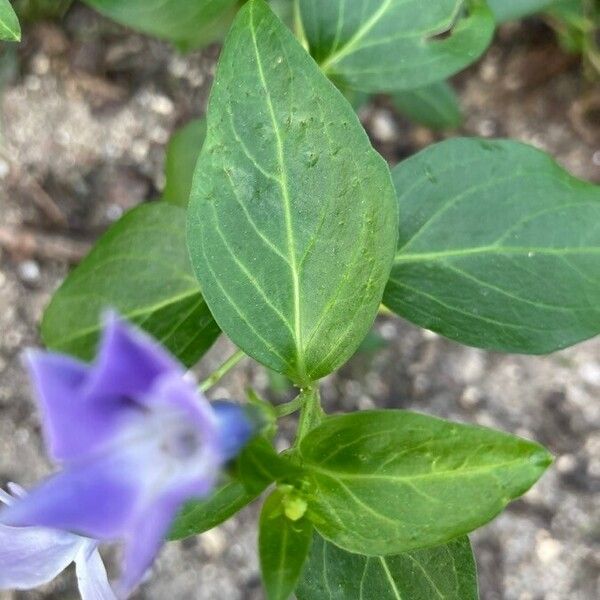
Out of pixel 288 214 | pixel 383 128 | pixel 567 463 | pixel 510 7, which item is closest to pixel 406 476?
pixel 288 214

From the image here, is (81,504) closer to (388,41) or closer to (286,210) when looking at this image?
(286,210)

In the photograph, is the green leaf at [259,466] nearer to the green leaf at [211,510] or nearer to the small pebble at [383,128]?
the green leaf at [211,510]

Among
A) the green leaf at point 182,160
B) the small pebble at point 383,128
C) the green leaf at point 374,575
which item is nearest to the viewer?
the green leaf at point 374,575

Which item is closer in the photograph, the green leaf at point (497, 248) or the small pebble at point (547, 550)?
the green leaf at point (497, 248)

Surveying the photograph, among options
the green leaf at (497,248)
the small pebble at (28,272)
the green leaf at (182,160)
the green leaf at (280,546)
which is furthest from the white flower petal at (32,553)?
the small pebble at (28,272)

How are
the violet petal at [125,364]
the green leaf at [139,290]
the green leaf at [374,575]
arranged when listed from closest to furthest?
the violet petal at [125,364] → the green leaf at [374,575] → the green leaf at [139,290]

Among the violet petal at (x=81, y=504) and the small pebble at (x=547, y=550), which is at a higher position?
the violet petal at (x=81, y=504)

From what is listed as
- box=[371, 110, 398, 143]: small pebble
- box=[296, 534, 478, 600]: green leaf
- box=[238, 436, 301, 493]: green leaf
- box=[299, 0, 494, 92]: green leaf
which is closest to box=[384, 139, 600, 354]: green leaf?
box=[299, 0, 494, 92]: green leaf
